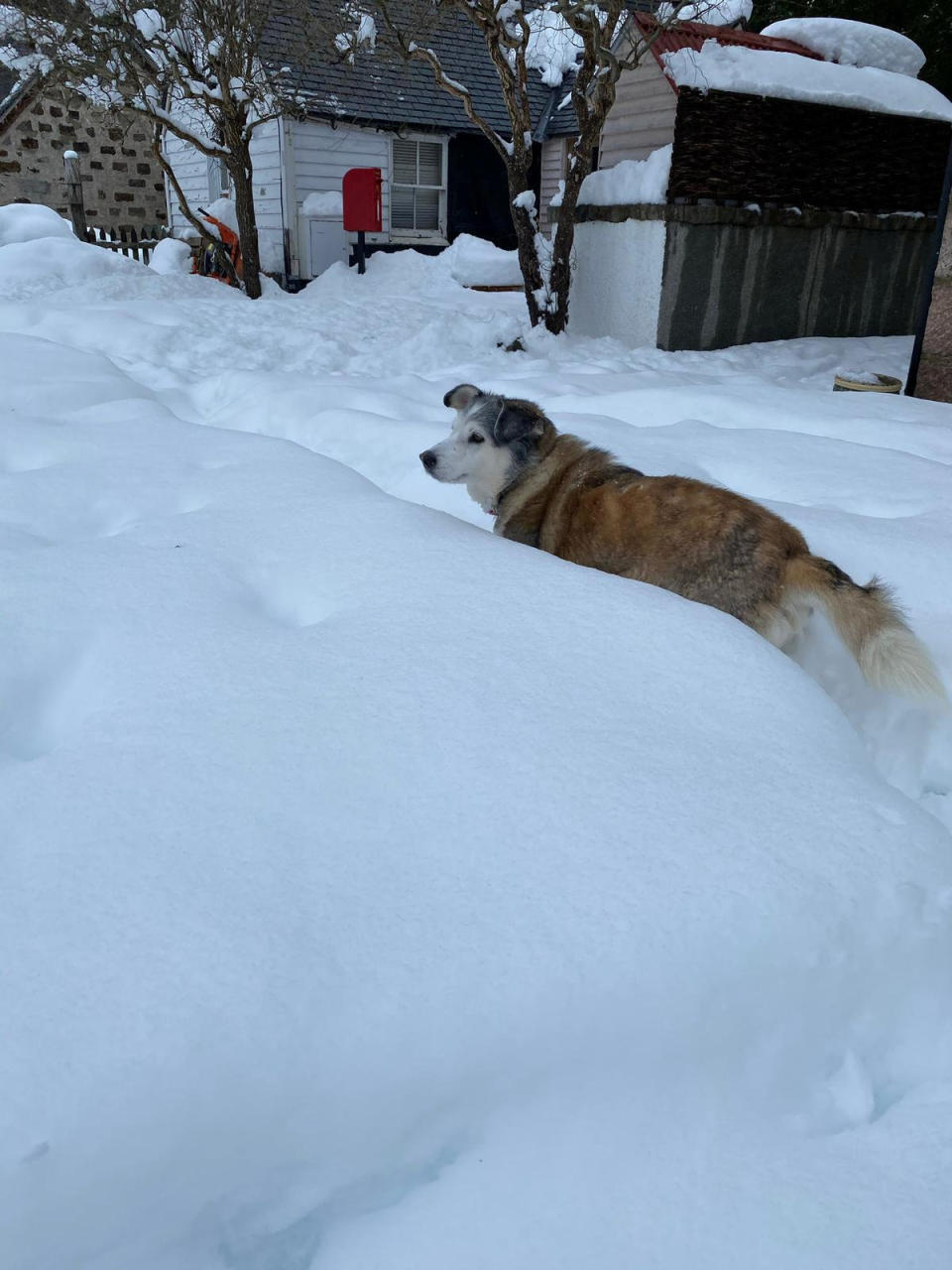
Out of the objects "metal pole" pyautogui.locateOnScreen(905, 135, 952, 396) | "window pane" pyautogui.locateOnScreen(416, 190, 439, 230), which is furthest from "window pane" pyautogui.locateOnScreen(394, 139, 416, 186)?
"metal pole" pyautogui.locateOnScreen(905, 135, 952, 396)

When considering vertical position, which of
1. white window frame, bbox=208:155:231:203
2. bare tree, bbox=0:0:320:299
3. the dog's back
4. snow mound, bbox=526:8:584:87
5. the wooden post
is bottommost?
the dog's back

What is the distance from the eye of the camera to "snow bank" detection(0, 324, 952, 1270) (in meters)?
1.33

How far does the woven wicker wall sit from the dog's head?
703 cm

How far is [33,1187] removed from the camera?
1.25 metres

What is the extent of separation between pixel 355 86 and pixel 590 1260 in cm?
1871

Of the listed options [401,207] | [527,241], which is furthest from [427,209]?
[527,241]

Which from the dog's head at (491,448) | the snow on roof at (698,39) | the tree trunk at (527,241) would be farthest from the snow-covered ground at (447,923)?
the snow on roof at (698,39)

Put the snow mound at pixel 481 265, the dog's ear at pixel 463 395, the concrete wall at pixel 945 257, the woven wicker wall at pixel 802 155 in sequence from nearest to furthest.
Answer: the dog's ear at pixel 463 395 < the concrete wall at pixel 945 257 < the woven wicker wall at pixel 802 155 < the snow mound at pixel 481 265

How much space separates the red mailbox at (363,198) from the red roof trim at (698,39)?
5.95m

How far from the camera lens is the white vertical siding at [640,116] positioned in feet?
31.4

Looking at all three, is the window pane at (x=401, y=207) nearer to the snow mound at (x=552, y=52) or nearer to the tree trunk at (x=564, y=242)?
the snow mound at (x=552, y=52)

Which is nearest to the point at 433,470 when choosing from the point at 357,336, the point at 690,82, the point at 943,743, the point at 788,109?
the point at 943,743

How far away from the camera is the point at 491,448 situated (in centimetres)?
412

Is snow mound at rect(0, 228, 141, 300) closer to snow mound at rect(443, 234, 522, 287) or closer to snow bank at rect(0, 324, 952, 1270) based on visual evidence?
snow mound at rect(443, 234, 522, 287)
